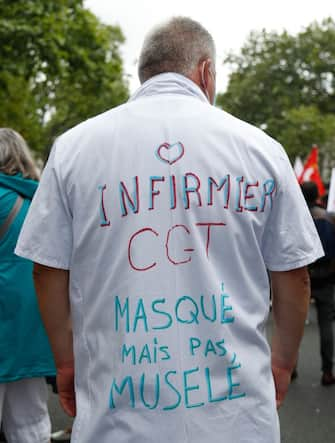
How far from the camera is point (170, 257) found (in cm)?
186

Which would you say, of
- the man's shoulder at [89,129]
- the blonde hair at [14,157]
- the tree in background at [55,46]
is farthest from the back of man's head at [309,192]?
the tree in background at [55,46]

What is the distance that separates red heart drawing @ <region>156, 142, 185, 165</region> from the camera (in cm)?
191

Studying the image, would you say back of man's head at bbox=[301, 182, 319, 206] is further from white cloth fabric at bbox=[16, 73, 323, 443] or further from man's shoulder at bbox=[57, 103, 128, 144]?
man's shoulder at bbox=[57, 103, 128, 144]

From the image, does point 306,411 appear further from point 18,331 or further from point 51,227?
point 51,227

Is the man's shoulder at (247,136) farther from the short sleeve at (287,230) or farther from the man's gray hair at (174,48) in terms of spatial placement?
the man's gray hair at (174,48)

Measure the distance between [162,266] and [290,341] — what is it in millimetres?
501

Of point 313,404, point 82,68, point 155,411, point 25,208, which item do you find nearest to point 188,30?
point 155,411

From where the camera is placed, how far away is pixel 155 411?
182 cm

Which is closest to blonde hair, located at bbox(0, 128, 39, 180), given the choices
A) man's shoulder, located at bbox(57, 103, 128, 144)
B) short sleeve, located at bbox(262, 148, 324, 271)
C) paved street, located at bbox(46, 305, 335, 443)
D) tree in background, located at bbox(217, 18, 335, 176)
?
man's shoulder, located at bbox(57, 103, 128, 144)

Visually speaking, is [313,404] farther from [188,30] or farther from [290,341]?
[188,30]

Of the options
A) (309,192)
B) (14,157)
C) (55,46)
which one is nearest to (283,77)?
(55,46)

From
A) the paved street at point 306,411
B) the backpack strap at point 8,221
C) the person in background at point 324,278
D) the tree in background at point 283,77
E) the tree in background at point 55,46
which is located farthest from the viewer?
the tree in background at point 283,77

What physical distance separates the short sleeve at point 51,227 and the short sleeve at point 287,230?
1.93ft

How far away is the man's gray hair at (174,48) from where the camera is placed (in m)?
2.07
